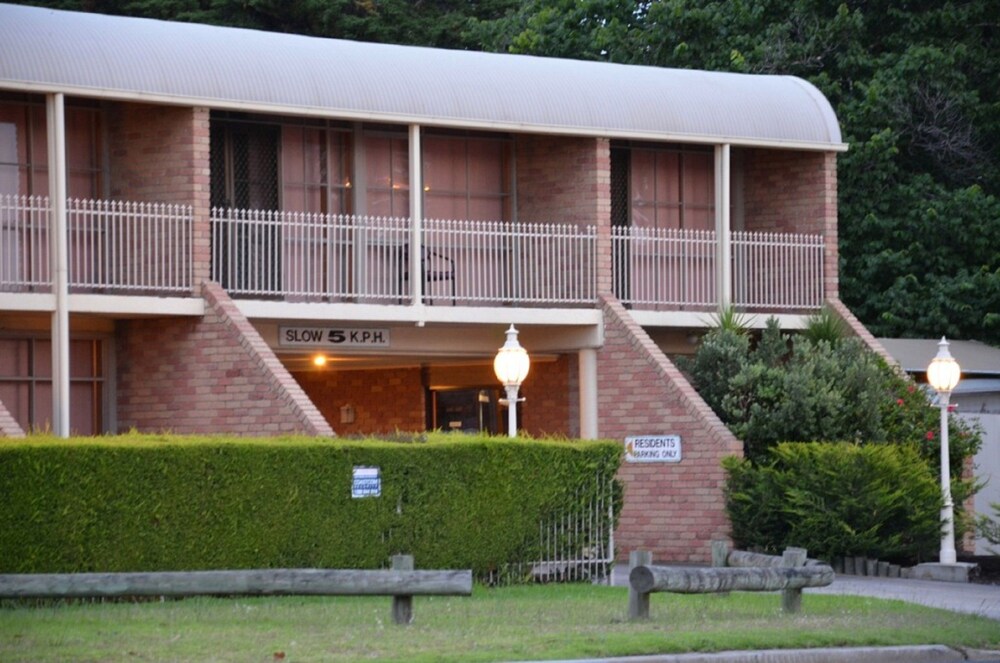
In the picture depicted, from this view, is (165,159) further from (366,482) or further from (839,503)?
(839,503)

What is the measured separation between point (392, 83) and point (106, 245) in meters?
4.35

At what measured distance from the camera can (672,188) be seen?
29.5m

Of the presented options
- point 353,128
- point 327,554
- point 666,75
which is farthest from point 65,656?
point 666,75

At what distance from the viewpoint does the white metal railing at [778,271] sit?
28578 mm

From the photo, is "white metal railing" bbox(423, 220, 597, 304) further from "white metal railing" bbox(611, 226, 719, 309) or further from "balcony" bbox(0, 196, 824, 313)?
"white metal railing" bbox(611, 226, 719, 309)

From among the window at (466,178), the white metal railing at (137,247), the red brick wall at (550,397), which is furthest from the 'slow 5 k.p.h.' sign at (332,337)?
the red brick wall at (550,397)

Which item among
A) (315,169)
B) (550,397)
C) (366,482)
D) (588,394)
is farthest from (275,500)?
(550,397)

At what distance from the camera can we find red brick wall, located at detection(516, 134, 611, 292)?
27.0 metres

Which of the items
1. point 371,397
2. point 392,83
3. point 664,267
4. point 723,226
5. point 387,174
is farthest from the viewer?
point 371,397

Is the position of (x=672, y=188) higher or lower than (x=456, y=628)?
higher

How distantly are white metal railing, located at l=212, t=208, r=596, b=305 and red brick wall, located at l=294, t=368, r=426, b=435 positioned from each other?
368cm

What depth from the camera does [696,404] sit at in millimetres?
24672

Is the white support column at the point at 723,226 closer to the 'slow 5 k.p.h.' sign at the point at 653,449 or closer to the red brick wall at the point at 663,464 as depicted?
the red brick wall at the point at 663,464

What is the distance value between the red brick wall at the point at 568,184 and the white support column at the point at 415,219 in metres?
2.69
